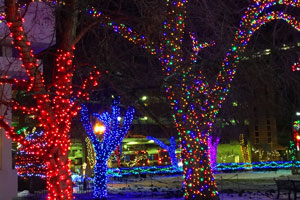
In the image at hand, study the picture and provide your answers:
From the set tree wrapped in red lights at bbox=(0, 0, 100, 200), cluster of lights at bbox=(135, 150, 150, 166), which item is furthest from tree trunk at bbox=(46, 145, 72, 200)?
cluster of lights at bbox=(135, 150, 150, 166)

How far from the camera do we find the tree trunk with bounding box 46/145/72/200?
809 centimetres

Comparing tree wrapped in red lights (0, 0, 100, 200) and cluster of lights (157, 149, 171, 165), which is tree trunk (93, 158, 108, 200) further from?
cluster of lights (157, 149, 171, 165)

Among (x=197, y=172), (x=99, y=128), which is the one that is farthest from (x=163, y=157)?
(x=197, y=172)

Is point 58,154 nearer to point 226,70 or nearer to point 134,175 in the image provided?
point 226,70

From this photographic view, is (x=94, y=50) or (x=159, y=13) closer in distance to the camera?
(x=159, y=13)

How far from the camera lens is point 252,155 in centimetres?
5731

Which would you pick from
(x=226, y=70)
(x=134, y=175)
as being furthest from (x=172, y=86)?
(x=134, y=175)

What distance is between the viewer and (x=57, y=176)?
8117 millimetres

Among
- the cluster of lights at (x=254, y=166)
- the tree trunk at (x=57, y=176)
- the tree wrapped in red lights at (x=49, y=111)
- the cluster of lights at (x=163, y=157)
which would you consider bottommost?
the cluster of lights at (x=254, y=166)

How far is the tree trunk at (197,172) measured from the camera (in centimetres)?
1303

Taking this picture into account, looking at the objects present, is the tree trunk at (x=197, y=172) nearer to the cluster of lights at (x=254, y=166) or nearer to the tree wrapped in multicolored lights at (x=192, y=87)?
the tree wrapped in multicolored lights at (x=192, y=87)

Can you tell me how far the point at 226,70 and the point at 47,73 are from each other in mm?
8504

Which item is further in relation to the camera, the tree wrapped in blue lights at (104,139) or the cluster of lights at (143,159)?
the cluster of lights at (143,159)

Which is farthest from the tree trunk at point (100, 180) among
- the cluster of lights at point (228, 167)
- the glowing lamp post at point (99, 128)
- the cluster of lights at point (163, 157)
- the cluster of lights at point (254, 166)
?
the cluster of lights at point (163, 157)
